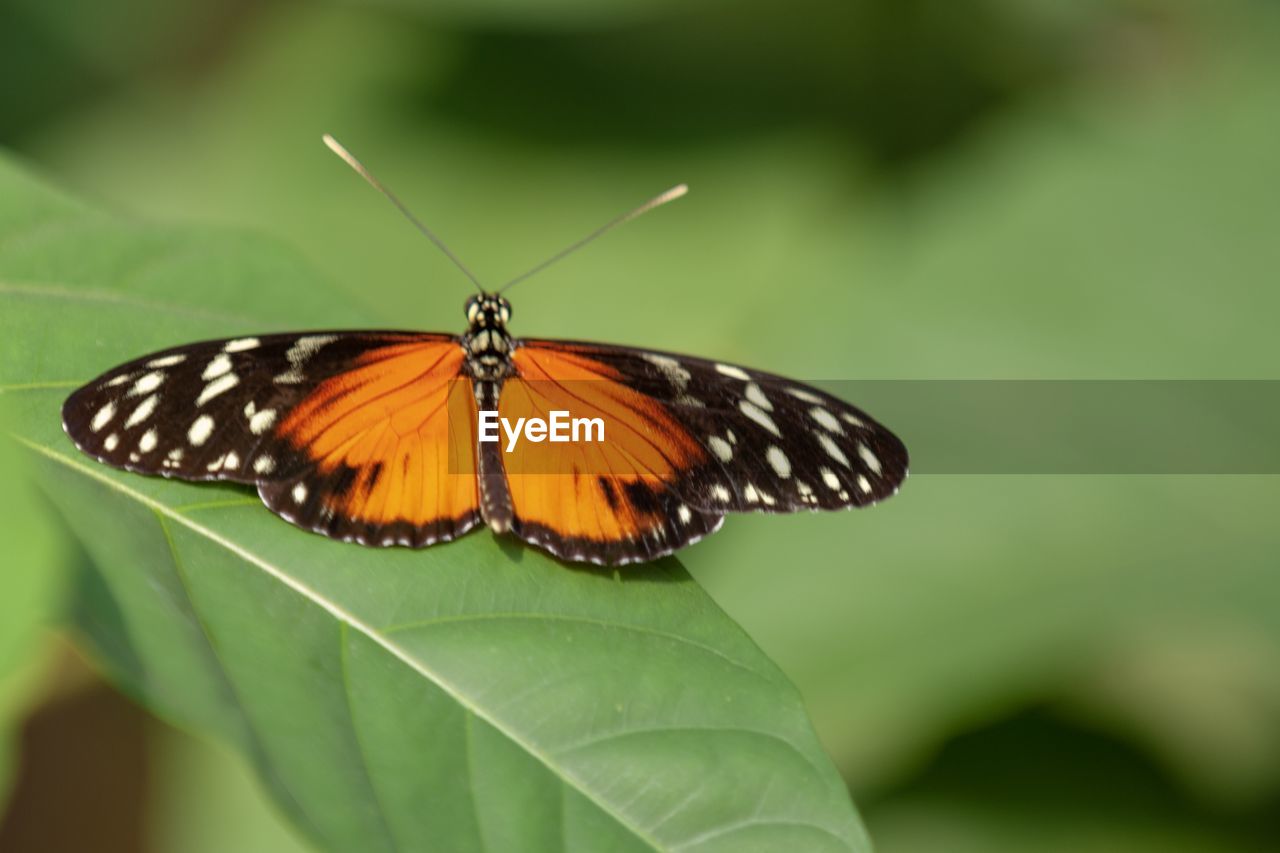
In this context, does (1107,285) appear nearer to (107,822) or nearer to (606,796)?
(606,796)

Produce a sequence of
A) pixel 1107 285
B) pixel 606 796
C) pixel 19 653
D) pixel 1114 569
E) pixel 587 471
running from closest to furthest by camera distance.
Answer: pixel 19 653 < pixel 606 796 < pixel 587 471 < pixel 1114 569 < pixel 1107 285

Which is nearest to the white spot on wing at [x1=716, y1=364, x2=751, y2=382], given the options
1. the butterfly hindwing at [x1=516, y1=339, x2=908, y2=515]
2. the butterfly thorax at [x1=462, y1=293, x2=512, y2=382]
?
the butterfly hindwing at [x1=516, y1=339, x2=908, y2=515]

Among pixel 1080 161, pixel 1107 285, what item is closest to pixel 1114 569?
pixel 1107 285

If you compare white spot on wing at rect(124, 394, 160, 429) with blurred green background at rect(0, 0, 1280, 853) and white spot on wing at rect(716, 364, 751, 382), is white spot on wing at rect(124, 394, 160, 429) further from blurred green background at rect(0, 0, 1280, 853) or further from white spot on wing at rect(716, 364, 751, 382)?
blurred green background at rect(0, 0, 1280, 853)

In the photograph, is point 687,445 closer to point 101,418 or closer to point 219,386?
point 219,386

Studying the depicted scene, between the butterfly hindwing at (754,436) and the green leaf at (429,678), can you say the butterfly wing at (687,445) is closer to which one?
the butterfly hindwing at (754,436)

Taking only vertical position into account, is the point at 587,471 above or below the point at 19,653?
above
